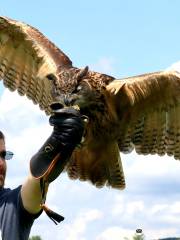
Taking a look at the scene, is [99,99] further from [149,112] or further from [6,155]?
[6,155]

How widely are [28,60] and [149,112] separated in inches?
85.6

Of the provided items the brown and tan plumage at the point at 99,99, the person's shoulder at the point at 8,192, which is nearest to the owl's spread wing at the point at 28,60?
the brown and tan plumage at the point at 99,99

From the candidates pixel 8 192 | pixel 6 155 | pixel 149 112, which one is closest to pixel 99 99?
pixel 149 112

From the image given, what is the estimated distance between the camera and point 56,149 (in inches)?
170

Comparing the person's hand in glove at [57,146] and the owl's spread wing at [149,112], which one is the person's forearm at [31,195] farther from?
the owl's spread wing at [149,112]

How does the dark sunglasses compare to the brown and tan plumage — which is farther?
the brown and tan plumage

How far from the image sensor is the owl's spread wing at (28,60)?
8648 millimetres

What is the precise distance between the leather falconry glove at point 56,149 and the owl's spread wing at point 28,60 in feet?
11.7

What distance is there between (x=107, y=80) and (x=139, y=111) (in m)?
0.88

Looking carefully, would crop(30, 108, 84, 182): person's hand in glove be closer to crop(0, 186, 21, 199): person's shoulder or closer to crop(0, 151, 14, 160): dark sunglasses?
crop(0, 186, 21, 199): person's shoulder

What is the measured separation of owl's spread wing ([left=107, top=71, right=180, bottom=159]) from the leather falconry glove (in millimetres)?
3304

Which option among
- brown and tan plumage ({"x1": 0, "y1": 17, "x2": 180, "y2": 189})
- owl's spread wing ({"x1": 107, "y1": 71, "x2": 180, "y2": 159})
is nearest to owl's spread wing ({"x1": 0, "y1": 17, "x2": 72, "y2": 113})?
brown and tan plumage ({"x1": 0, "y1": 17, "x2": 180, "y2": 189})

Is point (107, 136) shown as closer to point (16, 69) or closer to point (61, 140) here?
point (16, 69)

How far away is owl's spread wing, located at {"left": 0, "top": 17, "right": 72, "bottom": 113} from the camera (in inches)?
340
